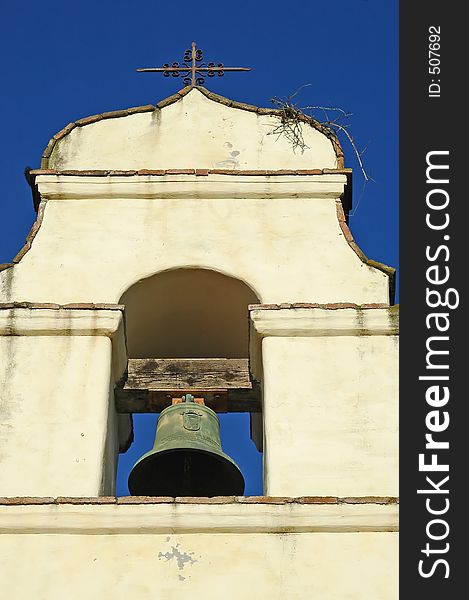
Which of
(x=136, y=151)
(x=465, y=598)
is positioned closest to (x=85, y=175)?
(x=136, y=151)

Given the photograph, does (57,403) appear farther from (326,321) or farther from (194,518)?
(326,321)

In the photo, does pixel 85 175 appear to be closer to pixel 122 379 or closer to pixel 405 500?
pixel 122 379

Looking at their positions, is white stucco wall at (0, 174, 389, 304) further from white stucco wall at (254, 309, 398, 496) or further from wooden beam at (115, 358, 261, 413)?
wooden beam at (115, 358, 261, 413)

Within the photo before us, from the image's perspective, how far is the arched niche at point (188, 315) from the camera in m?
12.1

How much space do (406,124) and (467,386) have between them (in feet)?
5.57

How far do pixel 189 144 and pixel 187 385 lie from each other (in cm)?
180

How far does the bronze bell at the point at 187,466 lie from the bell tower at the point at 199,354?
4 centimetres

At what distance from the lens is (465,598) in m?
9.38

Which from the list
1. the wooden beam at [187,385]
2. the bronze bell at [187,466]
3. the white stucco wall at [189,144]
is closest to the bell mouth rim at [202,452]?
the bronze bell at [187,466]

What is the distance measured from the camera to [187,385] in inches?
475

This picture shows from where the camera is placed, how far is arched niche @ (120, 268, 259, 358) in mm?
12141

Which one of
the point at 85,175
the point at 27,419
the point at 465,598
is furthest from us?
the point at 85,175

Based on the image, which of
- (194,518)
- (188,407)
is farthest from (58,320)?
(194,518)

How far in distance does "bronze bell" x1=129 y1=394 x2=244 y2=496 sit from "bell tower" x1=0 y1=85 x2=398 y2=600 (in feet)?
0.14
